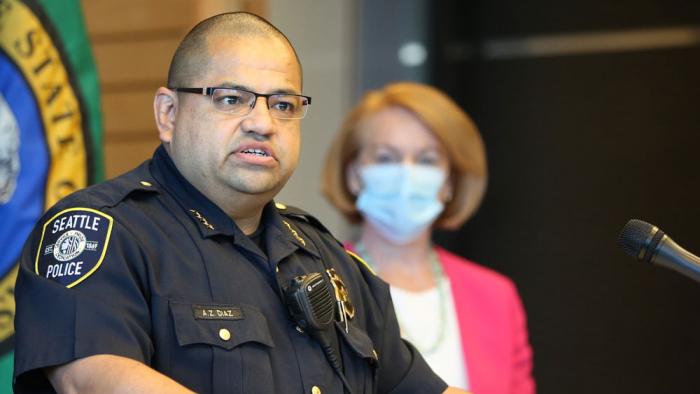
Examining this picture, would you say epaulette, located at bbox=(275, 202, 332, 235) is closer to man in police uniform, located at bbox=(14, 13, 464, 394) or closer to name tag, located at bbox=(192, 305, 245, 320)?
man in police uniform, located at bbox=(14, 13, 464, 394)

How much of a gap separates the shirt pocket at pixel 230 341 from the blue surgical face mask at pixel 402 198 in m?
1.59

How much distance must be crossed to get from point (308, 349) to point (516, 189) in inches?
119

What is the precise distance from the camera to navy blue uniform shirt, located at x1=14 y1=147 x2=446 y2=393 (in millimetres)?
1577

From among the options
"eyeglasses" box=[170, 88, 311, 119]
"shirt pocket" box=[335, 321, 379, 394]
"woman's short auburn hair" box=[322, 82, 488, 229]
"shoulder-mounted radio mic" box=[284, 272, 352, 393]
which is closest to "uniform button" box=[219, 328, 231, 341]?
"shoulder-mounted radio mic" box=[284, 272, 352, 393]

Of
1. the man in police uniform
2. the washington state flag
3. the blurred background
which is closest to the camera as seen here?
the man in police uniform

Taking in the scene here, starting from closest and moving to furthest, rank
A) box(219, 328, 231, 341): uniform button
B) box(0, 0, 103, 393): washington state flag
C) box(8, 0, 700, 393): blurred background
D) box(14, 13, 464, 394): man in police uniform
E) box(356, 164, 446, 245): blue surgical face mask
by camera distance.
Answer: box(14, 13, 464, 394): man in police uniform, box(219, 328, 231, 341): uniform button, box(0, 0, 103, 393): washington state flag, box(356, 164, 446, 245): blue surgical face mask, box(8, 0, 700, 393): blurred background

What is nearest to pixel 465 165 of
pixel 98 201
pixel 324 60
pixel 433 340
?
pixel 433 340

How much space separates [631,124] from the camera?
14.9 ft

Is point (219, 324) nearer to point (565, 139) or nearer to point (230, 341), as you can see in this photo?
point (230, 341)

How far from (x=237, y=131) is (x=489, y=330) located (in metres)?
1.64

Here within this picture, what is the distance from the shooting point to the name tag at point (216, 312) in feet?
5.52

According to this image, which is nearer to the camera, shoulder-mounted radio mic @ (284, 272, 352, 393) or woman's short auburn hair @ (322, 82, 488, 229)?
shoulder-mounted radio mic @ (284, 272, 352, 393)

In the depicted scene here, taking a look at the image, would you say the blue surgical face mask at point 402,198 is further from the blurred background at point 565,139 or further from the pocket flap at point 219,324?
the pocket flap at point 219,324

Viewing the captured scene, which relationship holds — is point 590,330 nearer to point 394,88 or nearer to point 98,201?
point 394,88
